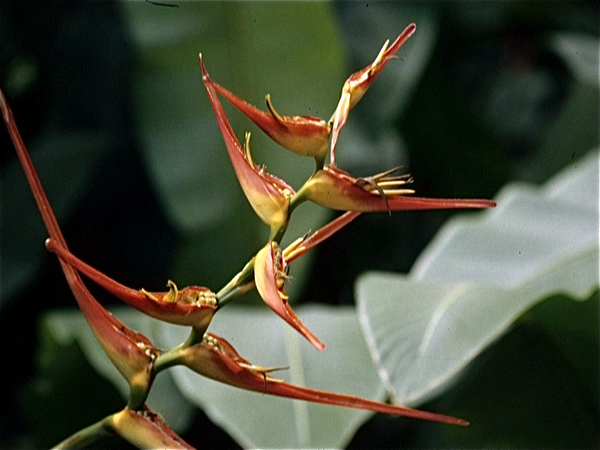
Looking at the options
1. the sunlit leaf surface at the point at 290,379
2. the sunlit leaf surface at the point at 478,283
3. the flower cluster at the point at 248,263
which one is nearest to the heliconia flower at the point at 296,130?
the flower cluster at the point at 248,263

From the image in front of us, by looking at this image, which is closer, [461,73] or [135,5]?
[135,5]

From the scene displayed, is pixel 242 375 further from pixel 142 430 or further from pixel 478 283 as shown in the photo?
pixel 478 283

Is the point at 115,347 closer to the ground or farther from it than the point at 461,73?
farther from it

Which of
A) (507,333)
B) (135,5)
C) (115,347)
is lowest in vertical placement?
(507,333)

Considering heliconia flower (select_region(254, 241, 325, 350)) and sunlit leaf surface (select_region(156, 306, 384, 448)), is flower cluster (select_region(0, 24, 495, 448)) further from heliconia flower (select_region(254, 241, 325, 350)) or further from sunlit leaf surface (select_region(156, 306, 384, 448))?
sunlit leaf surface (select_region(156, 306, 384, 448))

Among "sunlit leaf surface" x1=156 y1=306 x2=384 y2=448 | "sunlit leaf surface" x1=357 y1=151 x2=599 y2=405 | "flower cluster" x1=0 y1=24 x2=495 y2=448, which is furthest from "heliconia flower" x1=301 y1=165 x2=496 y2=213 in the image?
"sunlit leaf surface" x1=156 y1=306 x2=384 y2=448

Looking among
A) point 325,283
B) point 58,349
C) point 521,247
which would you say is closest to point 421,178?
point 325,283

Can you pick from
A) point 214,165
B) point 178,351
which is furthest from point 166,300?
point 214,165

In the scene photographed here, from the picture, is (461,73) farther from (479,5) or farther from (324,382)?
(324,382)

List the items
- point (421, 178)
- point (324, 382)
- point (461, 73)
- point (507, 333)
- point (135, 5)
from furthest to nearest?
point (461, 73) < point (421, 178) < point (135, 5) < point (507, 333) < point (324, 382)
